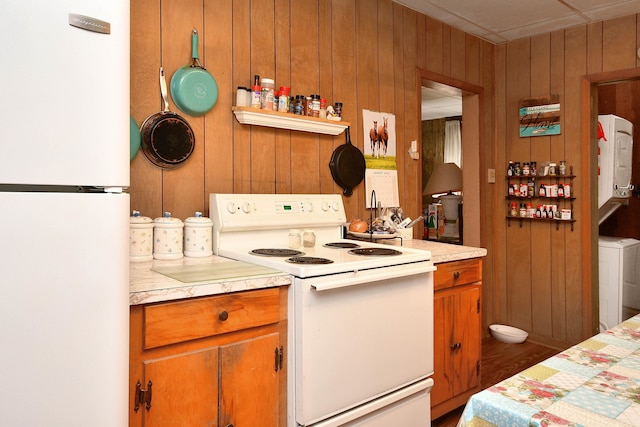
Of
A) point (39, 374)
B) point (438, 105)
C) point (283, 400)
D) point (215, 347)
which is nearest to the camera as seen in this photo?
point (39, 374)

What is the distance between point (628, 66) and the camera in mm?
3049

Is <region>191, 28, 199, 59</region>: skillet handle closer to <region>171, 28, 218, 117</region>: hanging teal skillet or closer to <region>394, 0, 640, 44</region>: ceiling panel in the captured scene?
<region>171, 28, 218, 117</region>: hanging teal skillet

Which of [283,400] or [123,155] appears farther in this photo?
[283,400]

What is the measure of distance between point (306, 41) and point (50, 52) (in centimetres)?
168

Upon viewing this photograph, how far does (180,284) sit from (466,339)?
158 cm

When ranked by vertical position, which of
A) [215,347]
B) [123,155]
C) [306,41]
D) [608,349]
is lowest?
[215,347]

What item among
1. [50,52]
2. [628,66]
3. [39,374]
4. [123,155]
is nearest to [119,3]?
[50,52]

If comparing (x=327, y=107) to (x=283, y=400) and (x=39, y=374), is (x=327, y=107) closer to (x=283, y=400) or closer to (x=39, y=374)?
(x=283, y=400)

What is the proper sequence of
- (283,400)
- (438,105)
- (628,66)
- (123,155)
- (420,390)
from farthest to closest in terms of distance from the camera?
(438,105) < (628,66) < (420,390) < (283,400) < (123,155)

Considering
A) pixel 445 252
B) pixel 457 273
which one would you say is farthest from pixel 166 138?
pixel 457 273

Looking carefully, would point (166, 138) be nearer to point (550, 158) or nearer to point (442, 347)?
point (442, 347)

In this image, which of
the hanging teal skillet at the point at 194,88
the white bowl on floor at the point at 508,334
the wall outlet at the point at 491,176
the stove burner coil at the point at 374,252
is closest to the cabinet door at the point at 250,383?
the stove burner coil at the point at 374,252

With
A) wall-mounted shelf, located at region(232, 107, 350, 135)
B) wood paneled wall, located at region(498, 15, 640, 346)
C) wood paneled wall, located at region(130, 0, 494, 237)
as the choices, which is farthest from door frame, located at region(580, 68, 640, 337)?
wall-mounted shelf, located at region(232, 107, 350, 135)

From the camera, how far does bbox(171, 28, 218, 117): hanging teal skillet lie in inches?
74.9
